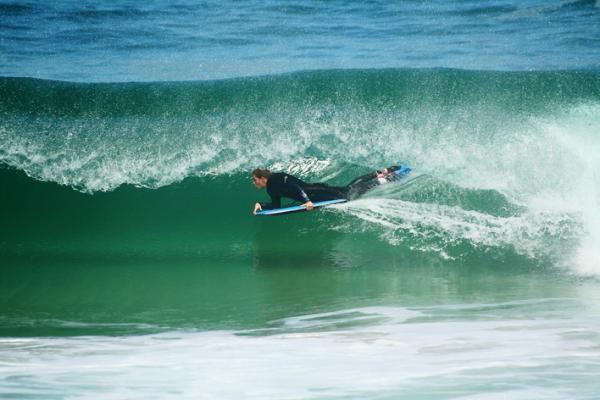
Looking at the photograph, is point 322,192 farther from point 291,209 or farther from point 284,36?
point 284,36

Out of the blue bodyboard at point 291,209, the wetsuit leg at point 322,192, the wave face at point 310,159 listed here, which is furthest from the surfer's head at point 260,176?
the wave face at point 310,159

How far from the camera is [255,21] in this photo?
17688mm

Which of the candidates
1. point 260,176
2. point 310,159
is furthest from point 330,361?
point 310,159

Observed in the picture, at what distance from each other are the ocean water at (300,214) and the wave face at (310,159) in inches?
1.8

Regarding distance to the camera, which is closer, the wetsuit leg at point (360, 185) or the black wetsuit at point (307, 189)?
the black wetsuit at point (307, 189)

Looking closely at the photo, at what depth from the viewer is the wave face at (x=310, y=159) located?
9.04 metres

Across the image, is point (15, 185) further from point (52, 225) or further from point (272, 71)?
point (272, 71)

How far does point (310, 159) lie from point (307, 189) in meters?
2.99

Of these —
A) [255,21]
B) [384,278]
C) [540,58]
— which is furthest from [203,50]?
[384,278]

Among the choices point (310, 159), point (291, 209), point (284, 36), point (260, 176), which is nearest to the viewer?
point (260, 176)

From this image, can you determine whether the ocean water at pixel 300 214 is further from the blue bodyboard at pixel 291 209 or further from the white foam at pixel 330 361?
the blue bodyboard at pixel 291 209

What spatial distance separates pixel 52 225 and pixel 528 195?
671cm

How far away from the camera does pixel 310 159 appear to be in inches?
444

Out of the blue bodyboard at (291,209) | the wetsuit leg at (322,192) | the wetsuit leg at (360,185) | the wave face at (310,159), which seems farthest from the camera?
the wave face at (310,159)
